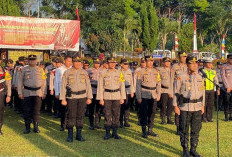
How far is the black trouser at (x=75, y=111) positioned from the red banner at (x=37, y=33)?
2278 cm

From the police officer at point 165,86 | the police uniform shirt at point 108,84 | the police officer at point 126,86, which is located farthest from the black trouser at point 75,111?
the police officer at point 165,86

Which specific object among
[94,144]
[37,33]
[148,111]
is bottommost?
[94,144]

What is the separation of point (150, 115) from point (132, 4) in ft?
152

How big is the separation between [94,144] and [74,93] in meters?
1.21

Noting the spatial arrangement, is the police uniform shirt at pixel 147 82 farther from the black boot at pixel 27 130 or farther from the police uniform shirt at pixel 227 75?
the black boot at pixel 27 130

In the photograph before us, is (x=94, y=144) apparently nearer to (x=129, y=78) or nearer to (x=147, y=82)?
(x=147, y=82)

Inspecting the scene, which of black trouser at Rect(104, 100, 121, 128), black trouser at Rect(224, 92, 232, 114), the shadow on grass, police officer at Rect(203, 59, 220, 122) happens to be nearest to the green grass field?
the shadow on grass

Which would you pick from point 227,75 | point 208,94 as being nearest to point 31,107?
point 208,94

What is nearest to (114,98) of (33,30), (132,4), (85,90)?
(85,90)

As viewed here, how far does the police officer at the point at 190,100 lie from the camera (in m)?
6.09

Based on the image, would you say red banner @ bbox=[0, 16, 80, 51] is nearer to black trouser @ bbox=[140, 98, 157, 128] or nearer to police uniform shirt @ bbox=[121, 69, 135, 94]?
police uniform shirt @ bbox=[121, 69, 135, 94]

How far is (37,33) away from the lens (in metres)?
29.3

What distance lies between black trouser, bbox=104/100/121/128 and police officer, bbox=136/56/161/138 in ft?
1.94

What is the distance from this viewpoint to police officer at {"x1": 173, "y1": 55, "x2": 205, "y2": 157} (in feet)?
20.0
